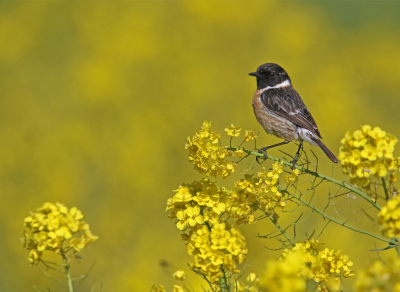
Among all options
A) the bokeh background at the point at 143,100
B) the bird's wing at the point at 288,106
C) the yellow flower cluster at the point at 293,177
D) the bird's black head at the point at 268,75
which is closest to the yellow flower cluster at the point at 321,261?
the yellow flower cluster at the point at 293,177

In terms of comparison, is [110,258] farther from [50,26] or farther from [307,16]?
[307,16]

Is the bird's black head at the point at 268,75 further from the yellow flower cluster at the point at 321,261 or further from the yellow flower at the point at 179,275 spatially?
the yellow flower at the point at 179,275

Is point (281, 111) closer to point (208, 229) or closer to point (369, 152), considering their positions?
point (208, 229)

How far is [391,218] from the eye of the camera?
1.87 m

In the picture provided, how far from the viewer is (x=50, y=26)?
12.5 meters

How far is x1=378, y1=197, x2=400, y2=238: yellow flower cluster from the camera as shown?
6.04 ft

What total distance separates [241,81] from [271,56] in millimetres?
1612

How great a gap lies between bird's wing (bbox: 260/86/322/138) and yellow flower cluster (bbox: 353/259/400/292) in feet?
11.7

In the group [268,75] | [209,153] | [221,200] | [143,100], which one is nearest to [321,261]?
[221,200]

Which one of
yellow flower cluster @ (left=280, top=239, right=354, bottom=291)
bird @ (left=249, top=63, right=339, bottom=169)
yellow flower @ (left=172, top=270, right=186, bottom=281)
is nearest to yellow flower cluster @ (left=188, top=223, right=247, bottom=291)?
yellow flower @ (left=172, top=270, right=186, bottom=281)

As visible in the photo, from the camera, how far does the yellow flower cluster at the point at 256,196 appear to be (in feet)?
9.21

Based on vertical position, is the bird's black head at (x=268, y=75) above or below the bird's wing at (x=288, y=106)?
above

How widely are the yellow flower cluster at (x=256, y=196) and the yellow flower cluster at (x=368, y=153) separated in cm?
65

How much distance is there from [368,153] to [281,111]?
131 inches
